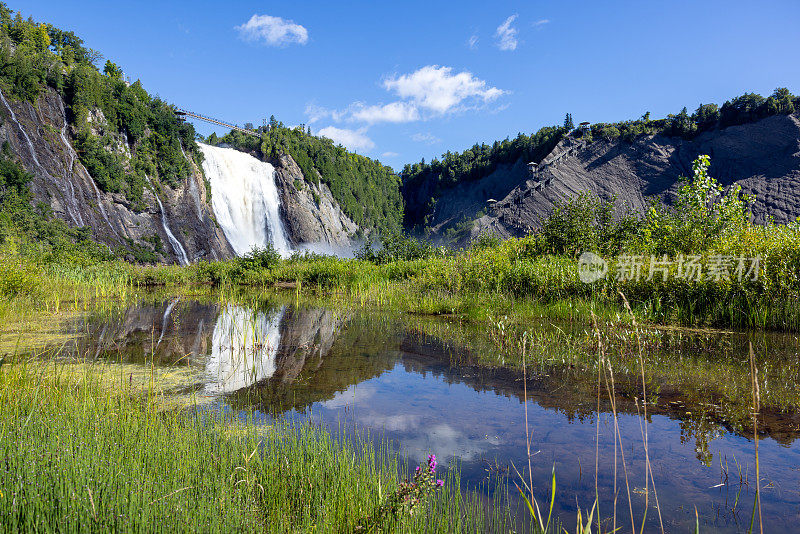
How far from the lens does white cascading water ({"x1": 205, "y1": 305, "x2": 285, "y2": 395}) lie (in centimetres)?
609

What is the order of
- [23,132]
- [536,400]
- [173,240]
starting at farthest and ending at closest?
[173,240] → [23,132] → [536,400]

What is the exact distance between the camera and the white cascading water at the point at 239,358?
6.09 m

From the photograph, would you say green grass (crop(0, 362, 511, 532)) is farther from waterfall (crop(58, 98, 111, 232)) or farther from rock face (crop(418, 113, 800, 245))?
rock face (crop(418, 113, 800, 245))

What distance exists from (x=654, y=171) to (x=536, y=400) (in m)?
50.7

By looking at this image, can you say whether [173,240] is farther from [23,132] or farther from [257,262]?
[257,262]

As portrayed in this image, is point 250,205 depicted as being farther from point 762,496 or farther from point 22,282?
point 762,496

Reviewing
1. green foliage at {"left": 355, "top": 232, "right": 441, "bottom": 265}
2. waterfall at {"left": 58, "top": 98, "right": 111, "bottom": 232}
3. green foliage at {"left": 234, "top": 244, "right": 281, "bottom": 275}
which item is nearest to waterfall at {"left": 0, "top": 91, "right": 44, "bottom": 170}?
waterfall at {"left": 58, "top": 98, "right": 111, "bottom": 232}

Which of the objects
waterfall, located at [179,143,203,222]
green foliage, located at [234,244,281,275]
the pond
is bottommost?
the pond

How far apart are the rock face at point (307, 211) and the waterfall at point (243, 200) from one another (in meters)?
1.73

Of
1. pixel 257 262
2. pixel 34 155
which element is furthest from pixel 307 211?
pixel 257 262

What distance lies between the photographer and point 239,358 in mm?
7363

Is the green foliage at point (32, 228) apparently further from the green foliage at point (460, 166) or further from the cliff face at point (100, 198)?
the green foliage at point (460, 166)

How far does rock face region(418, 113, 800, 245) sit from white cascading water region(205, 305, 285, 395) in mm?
37644

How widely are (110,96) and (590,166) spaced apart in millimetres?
46362
